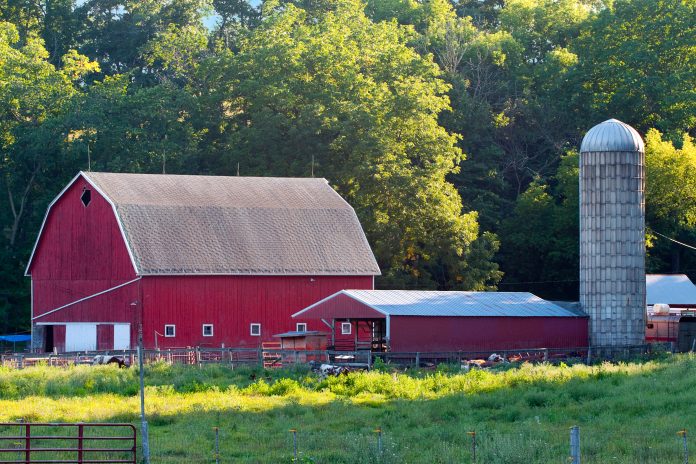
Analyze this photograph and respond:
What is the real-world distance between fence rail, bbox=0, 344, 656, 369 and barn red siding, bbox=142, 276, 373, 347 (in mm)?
2689

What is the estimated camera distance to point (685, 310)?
6103cm

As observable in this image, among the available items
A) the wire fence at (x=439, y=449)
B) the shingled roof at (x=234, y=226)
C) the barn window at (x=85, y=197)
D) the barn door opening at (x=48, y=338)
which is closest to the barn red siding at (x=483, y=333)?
the shingled roof at (x=234, y=226)

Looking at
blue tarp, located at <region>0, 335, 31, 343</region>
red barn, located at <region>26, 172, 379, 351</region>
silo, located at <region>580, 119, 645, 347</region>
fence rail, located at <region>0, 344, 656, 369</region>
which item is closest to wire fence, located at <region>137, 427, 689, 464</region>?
fence rail, located at <region>0, 344, 656, 369</region>

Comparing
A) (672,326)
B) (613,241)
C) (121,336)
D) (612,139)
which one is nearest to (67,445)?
(121,336)

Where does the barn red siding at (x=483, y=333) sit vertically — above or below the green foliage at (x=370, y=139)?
below

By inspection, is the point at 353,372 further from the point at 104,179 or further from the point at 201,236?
the point at 104,179

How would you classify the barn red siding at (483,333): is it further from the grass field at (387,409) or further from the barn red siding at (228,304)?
the barn red siding at (228,304)

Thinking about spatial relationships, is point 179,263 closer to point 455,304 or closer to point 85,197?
point 85,197

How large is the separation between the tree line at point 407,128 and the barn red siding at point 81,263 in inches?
420

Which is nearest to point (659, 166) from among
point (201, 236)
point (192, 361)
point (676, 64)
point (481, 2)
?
point (676, 64)

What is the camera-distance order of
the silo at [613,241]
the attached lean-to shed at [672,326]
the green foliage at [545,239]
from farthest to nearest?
the green foliage at [545,239], the attached lean-to shed at [672,326], the silo at [613,241]

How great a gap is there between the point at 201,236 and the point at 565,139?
115 feet

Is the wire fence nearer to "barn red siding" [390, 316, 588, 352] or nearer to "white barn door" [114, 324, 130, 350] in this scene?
"barn red siding" [390, 316, 588, 352]

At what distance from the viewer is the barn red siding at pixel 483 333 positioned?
51.3 metres
